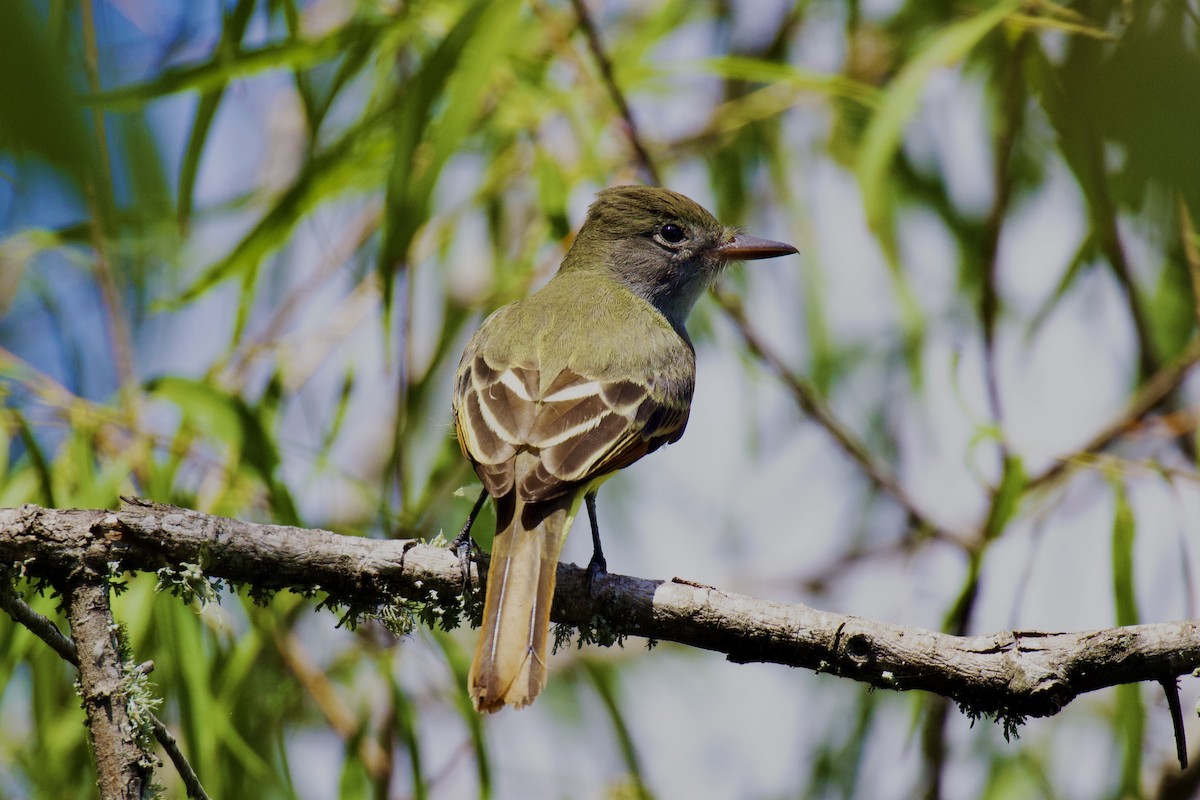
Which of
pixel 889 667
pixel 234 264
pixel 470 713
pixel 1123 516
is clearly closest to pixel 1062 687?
pixel 889 667

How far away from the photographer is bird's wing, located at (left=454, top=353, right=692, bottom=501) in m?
2.64

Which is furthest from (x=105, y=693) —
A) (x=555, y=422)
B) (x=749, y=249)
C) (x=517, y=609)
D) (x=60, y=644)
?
(x=749, y=249)

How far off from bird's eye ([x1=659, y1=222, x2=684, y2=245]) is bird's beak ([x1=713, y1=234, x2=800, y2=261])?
15cm

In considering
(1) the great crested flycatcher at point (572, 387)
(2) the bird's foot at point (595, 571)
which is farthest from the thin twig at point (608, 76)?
(2) the bird's foot at point (595, 571)

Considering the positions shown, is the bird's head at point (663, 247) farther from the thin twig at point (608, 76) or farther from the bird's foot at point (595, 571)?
the bird's foot at point (595, 571)

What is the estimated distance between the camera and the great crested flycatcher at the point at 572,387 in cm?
232

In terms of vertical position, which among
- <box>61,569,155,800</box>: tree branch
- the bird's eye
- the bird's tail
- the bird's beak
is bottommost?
<box>61,569,155,800</box>: tree branch

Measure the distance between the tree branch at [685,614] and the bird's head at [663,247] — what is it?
6.87 ft

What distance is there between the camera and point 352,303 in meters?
4.41

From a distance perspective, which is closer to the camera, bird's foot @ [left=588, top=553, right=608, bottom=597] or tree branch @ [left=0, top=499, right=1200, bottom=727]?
tree branch @ [left=0, top=499, right=1200, bottom=727]

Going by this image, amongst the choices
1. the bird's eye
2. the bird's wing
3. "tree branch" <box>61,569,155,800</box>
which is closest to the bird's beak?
the bird's eye

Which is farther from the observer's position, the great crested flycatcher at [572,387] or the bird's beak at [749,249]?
the bird's beak at [749,249]

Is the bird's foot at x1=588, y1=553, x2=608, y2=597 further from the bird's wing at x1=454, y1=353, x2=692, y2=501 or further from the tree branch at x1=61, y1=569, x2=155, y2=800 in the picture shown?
the tree branch at x1=61, y1=569, x2=155, y2=800

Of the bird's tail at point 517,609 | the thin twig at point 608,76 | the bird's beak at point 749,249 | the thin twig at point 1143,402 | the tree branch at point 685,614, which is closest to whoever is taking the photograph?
the tree branch at point 685,614
